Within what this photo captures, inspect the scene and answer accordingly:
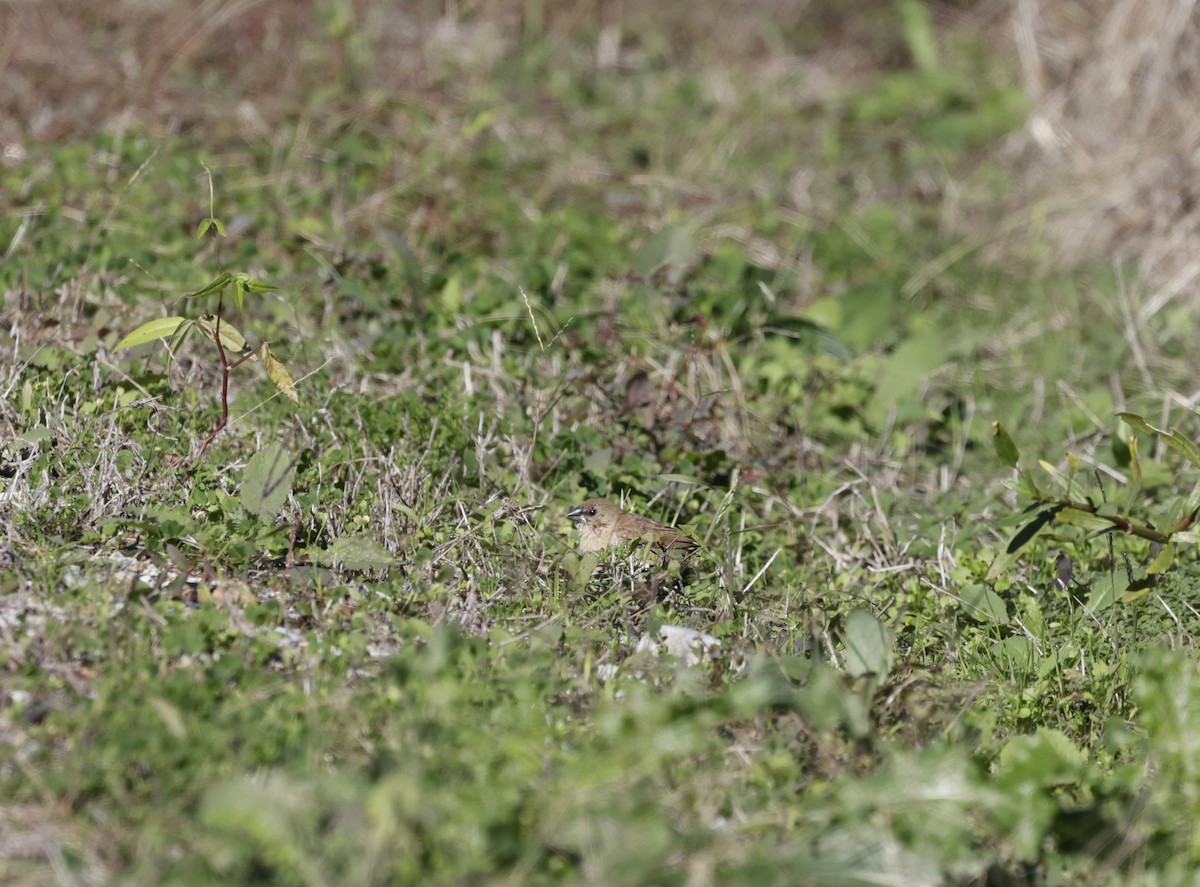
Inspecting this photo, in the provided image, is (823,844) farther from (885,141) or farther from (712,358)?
(885,141)

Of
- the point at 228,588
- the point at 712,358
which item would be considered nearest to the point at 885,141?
the point at 712,358

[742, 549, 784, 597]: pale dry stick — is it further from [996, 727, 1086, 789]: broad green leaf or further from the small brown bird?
[996, 727, 1086, 789]: broad green leaf

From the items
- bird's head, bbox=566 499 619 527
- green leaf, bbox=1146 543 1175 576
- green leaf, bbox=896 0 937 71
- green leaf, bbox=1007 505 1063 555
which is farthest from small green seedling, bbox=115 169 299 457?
green leaf, bbox=896 0 937 71

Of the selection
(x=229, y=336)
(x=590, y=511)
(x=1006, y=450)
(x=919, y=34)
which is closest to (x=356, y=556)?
(x=590, y=511)

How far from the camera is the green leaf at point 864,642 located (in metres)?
2.85

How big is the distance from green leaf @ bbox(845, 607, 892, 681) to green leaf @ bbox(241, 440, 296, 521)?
1425mm

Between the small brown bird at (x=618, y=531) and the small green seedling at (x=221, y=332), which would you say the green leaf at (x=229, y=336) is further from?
the small brown bird at (x=618, y=531)

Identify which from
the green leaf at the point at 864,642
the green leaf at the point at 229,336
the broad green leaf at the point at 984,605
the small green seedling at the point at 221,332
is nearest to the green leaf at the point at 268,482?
the small green seedling at the point at 221,332

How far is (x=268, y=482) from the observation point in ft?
10.6

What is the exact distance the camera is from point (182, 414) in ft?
11.7

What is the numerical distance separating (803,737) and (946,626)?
859 millimetres

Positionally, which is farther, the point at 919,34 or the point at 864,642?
the point at 919,34

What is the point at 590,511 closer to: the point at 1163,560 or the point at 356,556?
the point at 356,556

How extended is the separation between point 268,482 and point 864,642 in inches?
59.4
